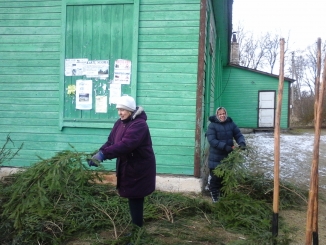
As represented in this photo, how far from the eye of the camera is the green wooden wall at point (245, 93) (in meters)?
19.6

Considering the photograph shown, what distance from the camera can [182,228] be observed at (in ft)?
13.9

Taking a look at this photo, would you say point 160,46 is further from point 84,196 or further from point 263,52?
point 263,52

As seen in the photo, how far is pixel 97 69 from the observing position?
5.86 m

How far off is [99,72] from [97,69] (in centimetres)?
6

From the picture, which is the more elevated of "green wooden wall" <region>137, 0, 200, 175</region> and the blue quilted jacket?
"green wooden wall" <region>137, 0, 200, 175</region>

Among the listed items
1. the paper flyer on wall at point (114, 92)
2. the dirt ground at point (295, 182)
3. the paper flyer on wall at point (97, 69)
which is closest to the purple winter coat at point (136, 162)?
the dirt ground at point (295, 182)

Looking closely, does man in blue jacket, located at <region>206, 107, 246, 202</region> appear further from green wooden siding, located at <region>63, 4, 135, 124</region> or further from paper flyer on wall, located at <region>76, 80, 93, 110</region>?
paper flyer on wall, located at <region>76, 80, 93, 110</region>

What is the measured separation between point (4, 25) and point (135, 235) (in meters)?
4.49

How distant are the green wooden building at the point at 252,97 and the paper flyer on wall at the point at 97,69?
14308 mm

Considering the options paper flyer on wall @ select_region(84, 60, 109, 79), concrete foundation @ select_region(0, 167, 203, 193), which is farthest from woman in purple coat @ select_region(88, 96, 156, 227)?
paper flyer on wall @ select_region(84, 60, 109, 79)

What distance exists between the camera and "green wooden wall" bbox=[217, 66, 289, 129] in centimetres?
1958

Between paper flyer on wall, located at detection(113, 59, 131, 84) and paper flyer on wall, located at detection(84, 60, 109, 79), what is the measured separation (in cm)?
15

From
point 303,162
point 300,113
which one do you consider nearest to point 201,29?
point 303,162

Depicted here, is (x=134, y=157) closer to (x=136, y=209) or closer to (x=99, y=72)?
(x=136, y=209)
